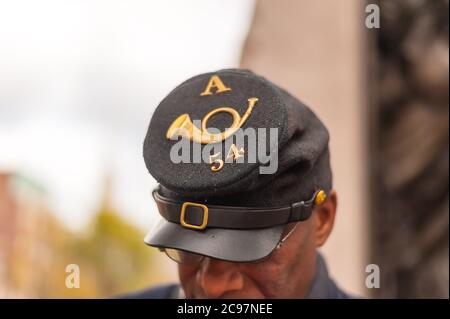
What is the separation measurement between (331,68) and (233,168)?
1347 millimetres

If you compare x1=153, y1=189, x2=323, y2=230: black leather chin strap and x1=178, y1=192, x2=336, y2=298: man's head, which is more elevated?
x1=153, y1=189, x2=323, y2=230: black leather chin strap

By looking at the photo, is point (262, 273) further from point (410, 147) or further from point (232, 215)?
point (410, 147)

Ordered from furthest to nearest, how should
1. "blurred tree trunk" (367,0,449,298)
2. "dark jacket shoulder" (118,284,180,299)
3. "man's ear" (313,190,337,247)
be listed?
"blurred tree trunk" (367,0,449,298), "dark jacket shoulder" (118,284,180,299), "man's ear" (313,190,337,247)

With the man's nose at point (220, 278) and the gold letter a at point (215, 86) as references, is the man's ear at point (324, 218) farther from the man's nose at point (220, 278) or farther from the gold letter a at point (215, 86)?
the gold letter a at point (215, 86)

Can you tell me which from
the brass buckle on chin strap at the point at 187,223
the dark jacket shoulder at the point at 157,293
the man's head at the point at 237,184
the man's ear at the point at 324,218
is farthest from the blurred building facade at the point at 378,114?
the brass buckle on chin strap at the point at 187,223

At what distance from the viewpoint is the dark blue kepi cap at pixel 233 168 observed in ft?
3.67

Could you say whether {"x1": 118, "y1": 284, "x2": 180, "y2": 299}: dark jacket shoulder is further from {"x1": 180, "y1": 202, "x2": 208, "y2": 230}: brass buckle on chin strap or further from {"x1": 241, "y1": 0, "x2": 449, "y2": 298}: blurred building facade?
{"x1": 241, "y1": 0, "x2": 449, "y2": 298}: blurred building facade

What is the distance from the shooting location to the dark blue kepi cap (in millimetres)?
1118

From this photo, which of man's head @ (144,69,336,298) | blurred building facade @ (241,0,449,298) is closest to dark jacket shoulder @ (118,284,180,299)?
man's head @ (144,69,336,298)

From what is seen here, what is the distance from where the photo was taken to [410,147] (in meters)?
2.82

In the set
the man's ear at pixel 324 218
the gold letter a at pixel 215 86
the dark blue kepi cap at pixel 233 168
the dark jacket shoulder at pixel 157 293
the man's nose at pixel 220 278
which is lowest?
the dark jacket shoulder at pixel 157 293

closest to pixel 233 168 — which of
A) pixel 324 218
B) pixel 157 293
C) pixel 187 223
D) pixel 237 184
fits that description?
pixel 237 184

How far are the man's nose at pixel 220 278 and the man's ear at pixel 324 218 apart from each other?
0.63 ft

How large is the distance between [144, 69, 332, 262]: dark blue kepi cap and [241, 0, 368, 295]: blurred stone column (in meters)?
1.12
